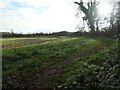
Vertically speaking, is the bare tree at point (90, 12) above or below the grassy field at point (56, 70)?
above

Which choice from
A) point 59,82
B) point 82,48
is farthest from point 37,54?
point 59,82

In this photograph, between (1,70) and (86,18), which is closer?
(1,70)

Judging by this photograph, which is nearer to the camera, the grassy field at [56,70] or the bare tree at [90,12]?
the grassy field at [56,70]

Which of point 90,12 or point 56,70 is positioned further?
point 90,12

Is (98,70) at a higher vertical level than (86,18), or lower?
lower

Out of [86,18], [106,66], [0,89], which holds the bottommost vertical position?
[0,89]

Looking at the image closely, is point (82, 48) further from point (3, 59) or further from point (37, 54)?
point (3, 59)

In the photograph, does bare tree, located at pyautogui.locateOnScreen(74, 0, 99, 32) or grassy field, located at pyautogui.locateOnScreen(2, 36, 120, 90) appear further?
bare tree, located at pyautogui.locateOnScreen(74, 0, 99, 32)

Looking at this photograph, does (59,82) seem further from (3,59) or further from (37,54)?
(37,54)

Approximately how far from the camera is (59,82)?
16312 mm

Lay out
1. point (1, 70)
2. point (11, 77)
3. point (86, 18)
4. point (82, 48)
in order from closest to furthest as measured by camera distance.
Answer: point (11, 77) → point (1, 70) → point (82, 48) → point (86, 18)

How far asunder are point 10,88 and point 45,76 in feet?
10.0

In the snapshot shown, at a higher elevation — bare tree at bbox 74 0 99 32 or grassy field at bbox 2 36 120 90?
bare tree at bbox 74 0 99 32

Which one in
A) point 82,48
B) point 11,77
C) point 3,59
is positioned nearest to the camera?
point 11,77
